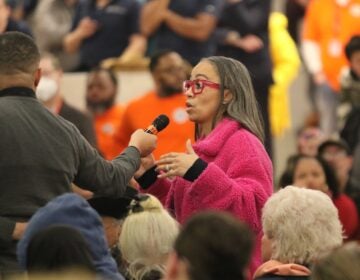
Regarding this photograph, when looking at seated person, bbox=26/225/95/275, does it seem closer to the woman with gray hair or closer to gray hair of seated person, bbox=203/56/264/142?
the woman with gray hair

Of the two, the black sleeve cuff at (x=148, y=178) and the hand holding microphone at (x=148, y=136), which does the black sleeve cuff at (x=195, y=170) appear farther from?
the black sleeve cuff at (x=148, y=178)

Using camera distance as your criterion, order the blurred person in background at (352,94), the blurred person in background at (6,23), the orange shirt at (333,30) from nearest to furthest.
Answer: the blurred person in background at (6,23) < the blurred person in background at (352,94) < the orange shirt at (333,30)

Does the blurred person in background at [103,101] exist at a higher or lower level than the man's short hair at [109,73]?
lower

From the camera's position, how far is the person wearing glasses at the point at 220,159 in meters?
7.66

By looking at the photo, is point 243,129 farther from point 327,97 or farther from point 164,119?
point 327,97

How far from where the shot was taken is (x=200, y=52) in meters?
14.2

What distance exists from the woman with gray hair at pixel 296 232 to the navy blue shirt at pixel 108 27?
24.7 feet

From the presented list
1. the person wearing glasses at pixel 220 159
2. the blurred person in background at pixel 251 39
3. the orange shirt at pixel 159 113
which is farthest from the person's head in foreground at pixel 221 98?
the blurred person in background at pixel 251 39

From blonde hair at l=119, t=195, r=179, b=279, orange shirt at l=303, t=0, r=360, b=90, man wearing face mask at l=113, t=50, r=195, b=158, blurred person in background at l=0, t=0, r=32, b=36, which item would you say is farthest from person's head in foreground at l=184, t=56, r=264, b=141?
orange shirt at l=303, t=0, r=360, b=90

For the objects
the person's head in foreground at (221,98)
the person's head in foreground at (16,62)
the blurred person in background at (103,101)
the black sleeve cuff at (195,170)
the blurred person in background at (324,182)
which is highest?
the person's head in foreground at (16,62)

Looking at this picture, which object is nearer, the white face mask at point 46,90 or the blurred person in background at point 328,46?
the white face mask at point 46,90

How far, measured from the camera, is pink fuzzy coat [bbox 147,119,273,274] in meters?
7.68

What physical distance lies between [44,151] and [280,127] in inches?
357

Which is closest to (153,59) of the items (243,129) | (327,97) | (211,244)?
(327,97)
